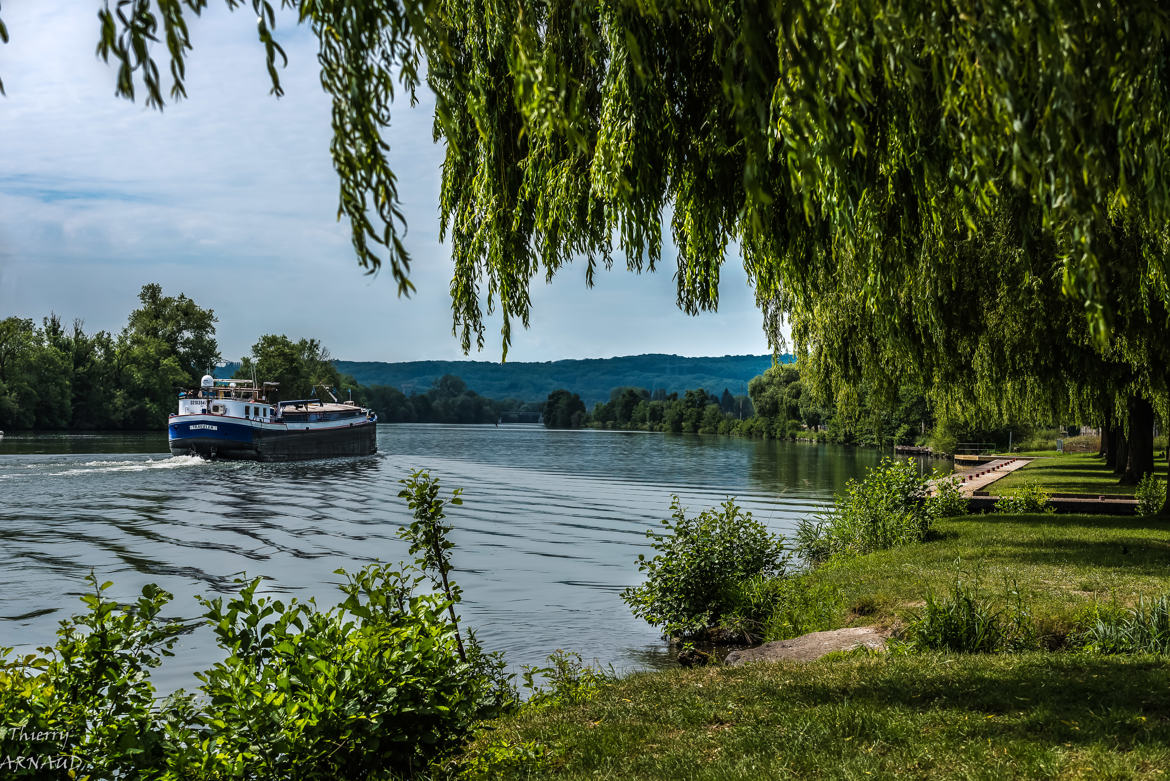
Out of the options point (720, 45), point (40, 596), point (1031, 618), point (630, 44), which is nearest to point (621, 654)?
point (1031, 618)

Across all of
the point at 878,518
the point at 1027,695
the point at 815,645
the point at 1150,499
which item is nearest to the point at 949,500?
the point at 1150,499

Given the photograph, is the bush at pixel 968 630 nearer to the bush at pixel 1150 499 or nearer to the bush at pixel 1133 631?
the bush at pixel 1133 631

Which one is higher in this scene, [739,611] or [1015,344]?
[1015,344]

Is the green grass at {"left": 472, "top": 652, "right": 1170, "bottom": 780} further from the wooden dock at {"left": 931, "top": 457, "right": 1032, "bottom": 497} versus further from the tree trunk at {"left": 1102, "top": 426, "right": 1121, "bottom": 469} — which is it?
the tree trunk at {"left": 1102, "top": 426, "right": 1121, "bottom": 469}

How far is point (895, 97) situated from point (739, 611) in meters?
8.49

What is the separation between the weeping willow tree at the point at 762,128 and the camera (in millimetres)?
3043

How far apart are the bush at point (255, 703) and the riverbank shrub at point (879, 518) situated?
12.1 meters

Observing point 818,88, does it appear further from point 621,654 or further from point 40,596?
point 40,596

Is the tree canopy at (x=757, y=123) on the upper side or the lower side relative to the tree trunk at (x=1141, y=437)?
upper

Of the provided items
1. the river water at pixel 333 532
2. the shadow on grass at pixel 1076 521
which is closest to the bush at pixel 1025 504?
the shadow on grass at pixel 1076 521

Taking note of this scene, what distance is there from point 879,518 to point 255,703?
46.9ft

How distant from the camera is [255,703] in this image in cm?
507

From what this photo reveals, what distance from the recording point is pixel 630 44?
2896 mm

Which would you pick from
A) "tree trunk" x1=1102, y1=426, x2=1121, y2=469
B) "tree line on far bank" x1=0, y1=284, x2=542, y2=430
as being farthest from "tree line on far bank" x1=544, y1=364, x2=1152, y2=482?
"tree line on far bank" x1=0, y1=284, x2=542, y2=430
